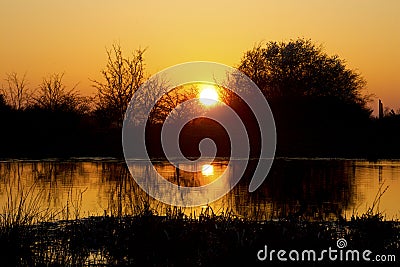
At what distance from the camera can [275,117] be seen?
53.6m

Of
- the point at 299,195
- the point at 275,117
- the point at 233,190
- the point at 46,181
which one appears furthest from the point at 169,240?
the point at 275,117

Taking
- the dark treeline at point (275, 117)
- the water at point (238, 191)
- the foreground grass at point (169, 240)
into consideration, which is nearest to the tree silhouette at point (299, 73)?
the dark treeline at point (275, 117)

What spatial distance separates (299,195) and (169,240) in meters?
10.5

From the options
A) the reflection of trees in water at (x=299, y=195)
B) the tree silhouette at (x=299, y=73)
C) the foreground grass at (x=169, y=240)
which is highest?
the tree silhouette at (x=299, y=73)

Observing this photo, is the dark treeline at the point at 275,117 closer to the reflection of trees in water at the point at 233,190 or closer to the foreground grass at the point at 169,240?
the reflection of trees in water at the point at 233,190

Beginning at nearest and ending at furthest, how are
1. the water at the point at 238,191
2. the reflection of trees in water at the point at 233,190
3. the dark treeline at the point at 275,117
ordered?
the water at the point at 238,191, the reflection of trees in water at the point at 233,190, the dark treeline at the point at 275,117

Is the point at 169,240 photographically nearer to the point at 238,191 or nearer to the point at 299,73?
the point at 238,191

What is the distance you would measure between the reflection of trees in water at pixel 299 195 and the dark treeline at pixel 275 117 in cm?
1470

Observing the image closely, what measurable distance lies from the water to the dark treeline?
12220 mm

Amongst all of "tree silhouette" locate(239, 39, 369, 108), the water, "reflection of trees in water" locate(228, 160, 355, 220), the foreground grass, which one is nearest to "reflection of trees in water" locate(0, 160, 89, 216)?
the water

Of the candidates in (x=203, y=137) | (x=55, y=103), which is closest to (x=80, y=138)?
(x=55, y=103)

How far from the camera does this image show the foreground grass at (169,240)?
9.55m

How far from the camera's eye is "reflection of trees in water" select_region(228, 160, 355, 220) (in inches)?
644

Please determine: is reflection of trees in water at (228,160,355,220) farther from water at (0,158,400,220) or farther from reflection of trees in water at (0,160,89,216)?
reflection of trees in water at (0,160,89,216)
